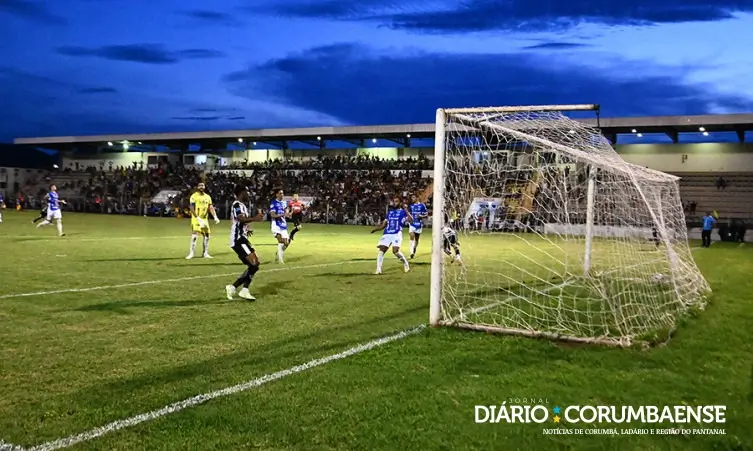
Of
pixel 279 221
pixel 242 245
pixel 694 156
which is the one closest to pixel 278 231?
pixel 279 221

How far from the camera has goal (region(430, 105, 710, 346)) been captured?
836 cm

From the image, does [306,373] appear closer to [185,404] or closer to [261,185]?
[185,404]

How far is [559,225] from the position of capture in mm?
11172

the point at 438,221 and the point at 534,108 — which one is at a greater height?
the point at 534,108

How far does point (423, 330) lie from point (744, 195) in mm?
40705

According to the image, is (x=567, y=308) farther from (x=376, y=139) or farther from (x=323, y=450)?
(x=376, y=139)

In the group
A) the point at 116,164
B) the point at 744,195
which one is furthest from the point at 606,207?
the point at 116,164

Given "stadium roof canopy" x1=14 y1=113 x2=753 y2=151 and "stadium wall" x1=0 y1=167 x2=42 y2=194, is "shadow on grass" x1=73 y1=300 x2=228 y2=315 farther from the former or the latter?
"stadium wall" x1=0 y1=167 x2=42 y2=194

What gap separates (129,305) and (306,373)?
A: 473 cm

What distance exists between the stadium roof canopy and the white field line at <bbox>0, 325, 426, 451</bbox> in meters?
41.3

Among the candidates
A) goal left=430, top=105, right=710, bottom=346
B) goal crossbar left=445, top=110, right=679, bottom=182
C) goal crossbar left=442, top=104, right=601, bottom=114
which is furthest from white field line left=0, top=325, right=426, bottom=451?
goal crossbar left=445, top=110, right=679, bottom=182

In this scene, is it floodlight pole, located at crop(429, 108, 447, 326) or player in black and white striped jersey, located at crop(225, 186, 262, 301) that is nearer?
floodlight pole, located at crop(429, 108, 447, 326)

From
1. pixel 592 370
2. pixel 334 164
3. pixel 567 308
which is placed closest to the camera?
pixel 592 370

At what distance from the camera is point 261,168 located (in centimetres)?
5703
